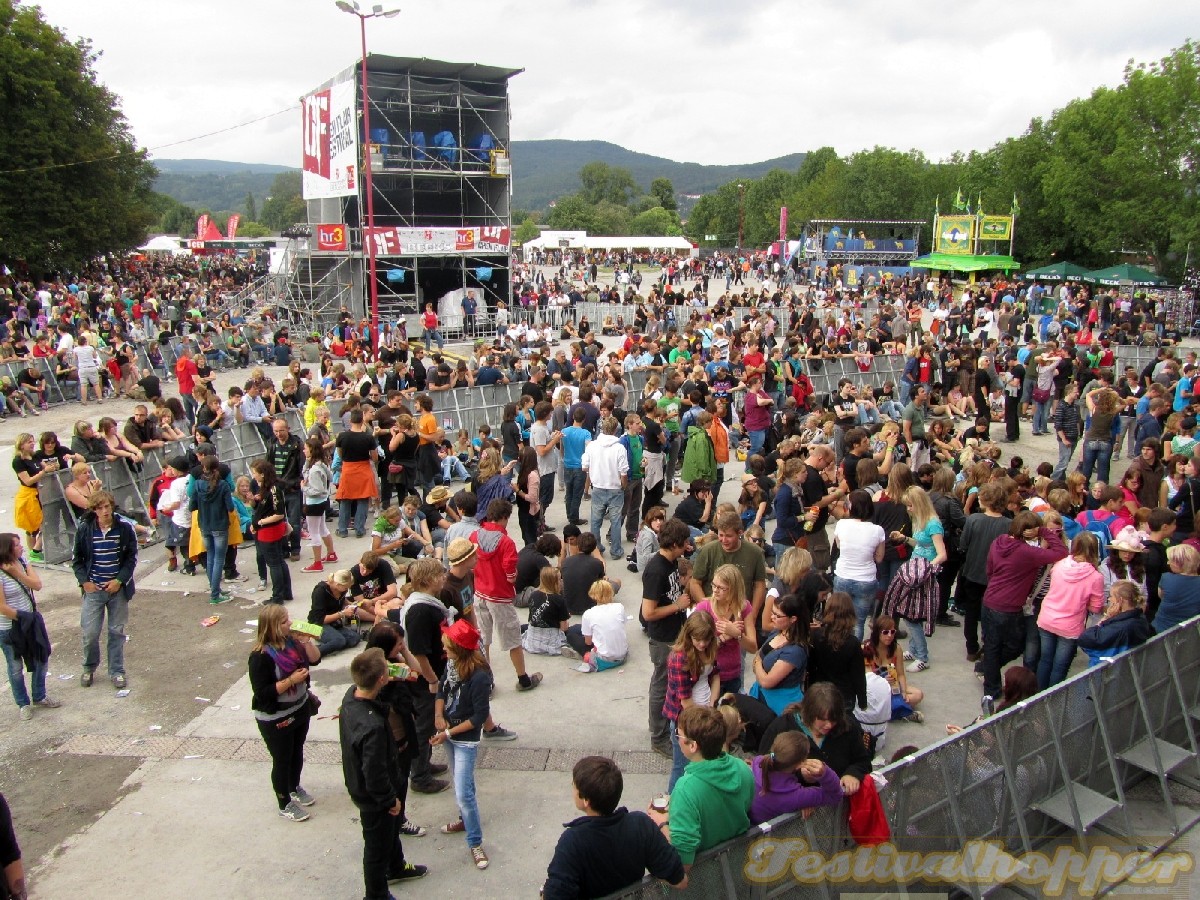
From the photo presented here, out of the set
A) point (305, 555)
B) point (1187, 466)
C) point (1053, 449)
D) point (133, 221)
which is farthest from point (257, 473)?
point (133, 221)

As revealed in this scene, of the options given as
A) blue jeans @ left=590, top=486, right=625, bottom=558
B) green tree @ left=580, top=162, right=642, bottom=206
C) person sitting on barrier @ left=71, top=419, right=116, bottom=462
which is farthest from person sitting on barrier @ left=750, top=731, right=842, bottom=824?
green tree @ left=580, top=162, right=642, bottom=206

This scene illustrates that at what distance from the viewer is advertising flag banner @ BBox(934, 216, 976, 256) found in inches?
1896

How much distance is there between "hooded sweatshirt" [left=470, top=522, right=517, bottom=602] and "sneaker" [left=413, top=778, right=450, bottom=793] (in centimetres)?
152

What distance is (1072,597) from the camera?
6316mm

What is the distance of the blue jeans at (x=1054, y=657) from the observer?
6465 millimetres

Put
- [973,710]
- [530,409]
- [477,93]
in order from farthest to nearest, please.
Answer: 1. [477,93]
2. [530,409]
3. [973,710]

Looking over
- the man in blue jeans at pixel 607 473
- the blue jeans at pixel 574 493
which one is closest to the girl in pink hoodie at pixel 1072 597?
the man in blue jeans at pixel 607 473

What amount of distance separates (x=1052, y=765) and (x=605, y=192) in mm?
175256

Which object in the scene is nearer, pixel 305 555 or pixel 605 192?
pixel 305 555

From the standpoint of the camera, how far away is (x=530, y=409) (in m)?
12.2

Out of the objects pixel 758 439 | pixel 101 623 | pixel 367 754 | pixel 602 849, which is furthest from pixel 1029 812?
pixel 758 439

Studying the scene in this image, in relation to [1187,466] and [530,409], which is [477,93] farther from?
[1187,466]

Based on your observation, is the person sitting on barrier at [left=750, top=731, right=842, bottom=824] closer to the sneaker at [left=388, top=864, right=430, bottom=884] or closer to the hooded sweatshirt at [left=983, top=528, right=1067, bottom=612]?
the sneaker at [left=388, top=864, right=430, bottom=884]

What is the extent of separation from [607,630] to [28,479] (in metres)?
6.69
